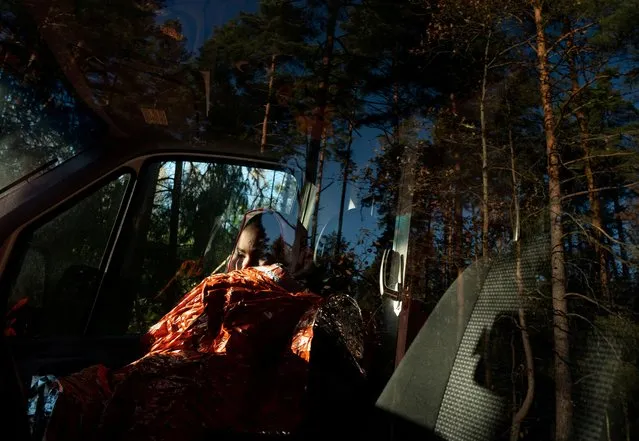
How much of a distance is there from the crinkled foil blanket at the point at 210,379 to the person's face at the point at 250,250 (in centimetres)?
6

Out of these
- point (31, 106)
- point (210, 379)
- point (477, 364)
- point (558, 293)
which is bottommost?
point (210, 379)

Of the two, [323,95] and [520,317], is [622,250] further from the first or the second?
[323,95]

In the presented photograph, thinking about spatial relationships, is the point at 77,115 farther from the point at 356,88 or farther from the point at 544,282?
the point at 544,282

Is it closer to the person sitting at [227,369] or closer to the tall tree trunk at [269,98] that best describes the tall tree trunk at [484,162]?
the person sitting at [227,369]

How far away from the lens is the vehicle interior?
2.57 feet

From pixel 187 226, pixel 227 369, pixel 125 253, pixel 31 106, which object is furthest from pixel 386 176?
pixel 125 253

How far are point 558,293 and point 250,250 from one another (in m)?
1.35

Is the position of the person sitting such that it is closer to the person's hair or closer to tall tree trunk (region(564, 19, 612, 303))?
the person's hair

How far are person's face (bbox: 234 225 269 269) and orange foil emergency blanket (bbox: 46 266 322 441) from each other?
57mm

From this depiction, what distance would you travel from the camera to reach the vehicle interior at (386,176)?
0.78 meters

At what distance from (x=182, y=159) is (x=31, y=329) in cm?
83

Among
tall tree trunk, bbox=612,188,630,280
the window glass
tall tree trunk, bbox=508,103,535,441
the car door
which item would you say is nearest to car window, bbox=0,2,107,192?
the car door

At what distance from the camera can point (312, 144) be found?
1.28 metres

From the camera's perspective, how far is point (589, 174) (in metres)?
0.80
